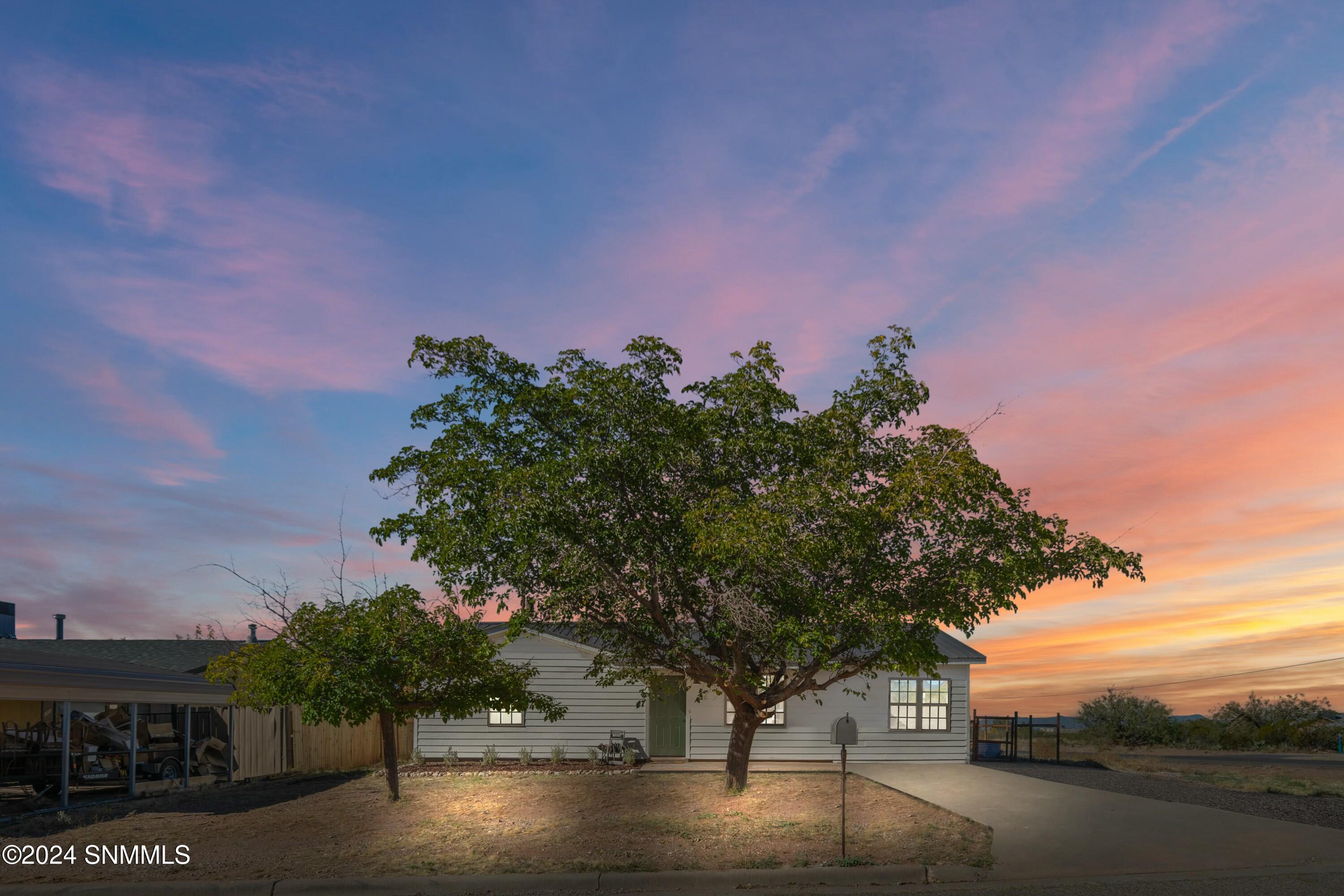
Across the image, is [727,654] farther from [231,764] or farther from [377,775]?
[231,764]

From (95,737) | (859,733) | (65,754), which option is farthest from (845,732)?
(95,737)

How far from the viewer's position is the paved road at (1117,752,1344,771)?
29.4m

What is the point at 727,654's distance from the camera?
17000mm

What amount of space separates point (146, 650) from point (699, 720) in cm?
1726

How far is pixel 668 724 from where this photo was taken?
25.5m

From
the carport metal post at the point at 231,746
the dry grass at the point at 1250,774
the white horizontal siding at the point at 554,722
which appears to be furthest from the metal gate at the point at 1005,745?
the carport metal post at the point at 231,746

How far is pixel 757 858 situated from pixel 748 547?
383 centimetres

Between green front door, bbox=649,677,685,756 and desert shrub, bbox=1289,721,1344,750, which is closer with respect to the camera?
green front door, bbox=649,677,685,756

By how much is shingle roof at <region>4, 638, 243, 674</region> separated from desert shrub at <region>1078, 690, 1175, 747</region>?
31.5 m

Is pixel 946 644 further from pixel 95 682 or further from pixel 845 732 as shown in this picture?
pixel 95 682

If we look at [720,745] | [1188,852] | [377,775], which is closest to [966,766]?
[720,745]

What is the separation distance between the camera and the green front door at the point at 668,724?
996 inches

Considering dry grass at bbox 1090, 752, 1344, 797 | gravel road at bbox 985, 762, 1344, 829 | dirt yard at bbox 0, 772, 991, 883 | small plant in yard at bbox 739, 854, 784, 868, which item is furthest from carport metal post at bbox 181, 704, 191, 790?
dry grass at bbox 1090, 752, 1344, 797

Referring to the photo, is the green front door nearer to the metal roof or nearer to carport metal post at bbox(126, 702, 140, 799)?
the metal roof
